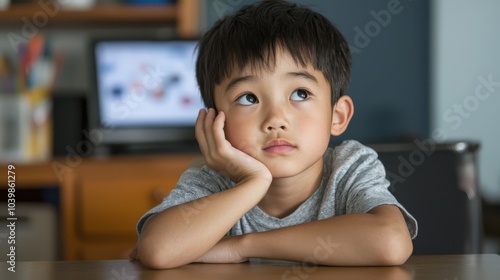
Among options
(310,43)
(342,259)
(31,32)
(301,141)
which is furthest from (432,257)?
(31,32)

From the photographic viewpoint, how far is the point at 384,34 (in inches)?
178

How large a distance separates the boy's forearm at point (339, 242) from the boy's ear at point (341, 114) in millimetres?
335

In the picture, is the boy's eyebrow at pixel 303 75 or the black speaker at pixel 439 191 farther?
the black speaker at pixel 439 191

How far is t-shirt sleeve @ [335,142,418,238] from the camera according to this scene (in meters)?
1.20

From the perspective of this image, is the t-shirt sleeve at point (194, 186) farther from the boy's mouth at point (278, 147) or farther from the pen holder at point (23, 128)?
the pen holder at point (23, 128)

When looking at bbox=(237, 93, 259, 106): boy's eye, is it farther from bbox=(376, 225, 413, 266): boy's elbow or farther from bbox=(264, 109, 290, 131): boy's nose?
bbox=(376, 225, 413, 266): boy's elbow

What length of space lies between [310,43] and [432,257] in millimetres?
401

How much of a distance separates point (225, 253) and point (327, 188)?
0.99 feet

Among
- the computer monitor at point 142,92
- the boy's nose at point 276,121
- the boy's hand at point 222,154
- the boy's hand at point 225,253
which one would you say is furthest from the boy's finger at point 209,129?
the computer monitor at point 142,92

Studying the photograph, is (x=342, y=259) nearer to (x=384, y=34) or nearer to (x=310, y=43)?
(x=310, y=43)

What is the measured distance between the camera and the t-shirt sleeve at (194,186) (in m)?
1.28

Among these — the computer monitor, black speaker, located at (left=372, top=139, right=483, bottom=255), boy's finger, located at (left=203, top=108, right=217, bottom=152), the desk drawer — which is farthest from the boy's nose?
the computer monitor

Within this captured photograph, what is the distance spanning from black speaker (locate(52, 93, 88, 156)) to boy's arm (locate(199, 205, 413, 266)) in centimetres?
208

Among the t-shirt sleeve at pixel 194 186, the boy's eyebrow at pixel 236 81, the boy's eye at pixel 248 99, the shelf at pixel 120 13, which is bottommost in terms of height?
the t-shirt sleeve at pixel 194 186
